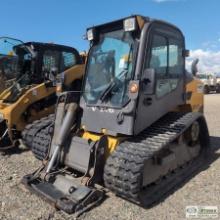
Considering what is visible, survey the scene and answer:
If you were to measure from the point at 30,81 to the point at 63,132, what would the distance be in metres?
3.34

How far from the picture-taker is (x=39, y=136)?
19.1ft

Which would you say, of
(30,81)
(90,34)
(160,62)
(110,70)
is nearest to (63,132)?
(110,70)

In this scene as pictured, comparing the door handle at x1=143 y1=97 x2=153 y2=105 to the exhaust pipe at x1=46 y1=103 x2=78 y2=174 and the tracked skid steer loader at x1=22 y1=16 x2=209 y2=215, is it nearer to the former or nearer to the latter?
the tracked skid steer loader at x1=22 y1=16 x2=209 y2=215

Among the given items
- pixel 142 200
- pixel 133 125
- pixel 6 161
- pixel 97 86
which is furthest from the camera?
pixel 6 161

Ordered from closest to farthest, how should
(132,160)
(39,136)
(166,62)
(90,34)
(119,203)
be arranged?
(132,160) → (119,203) → (166,62) → (90,34) → (39,136)

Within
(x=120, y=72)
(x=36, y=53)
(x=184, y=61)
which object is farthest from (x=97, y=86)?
(x=36, y=53)

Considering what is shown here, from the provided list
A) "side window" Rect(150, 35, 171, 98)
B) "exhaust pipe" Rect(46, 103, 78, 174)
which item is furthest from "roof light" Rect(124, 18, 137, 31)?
"exhaust pipe" Rect(46, 103, 78, 174)

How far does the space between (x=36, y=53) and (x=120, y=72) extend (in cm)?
373

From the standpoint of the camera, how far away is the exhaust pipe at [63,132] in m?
4.98

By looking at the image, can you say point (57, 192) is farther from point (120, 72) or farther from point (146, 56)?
point (146, 56)

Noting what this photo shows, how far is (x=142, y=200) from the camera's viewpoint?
165 inches

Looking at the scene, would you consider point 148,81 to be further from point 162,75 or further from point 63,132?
point 63,132

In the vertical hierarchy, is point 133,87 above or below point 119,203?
above

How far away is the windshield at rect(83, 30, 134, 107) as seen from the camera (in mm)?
4824
